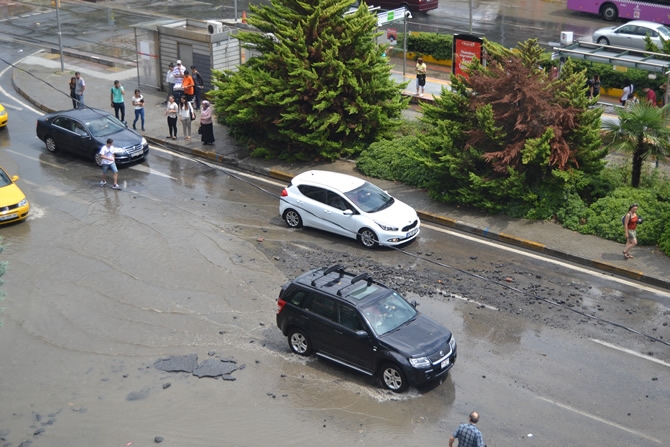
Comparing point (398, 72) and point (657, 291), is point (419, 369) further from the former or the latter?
point (398, 72)

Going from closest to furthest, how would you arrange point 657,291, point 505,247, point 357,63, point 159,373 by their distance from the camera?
1. point 159,373
2. point 657,291
3. point 505,247
4. point 357,63

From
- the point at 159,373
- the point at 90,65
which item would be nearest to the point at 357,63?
the point at 159,373

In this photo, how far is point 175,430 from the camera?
14.4 meters

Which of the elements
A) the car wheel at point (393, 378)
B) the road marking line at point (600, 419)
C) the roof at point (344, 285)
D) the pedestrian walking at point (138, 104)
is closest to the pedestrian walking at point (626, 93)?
the pedestrian walking at point (138, 104)

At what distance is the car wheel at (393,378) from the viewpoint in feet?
49.4

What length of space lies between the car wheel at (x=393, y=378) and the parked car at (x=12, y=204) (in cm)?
1131

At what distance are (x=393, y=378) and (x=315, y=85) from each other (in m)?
12.3

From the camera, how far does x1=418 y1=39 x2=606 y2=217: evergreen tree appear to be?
22.1m

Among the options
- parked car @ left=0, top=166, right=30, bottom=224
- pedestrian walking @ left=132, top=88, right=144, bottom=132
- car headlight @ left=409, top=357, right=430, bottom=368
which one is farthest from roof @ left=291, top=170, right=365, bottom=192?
pedestrian walking @ left=132, top=88, right=144, bottom=132

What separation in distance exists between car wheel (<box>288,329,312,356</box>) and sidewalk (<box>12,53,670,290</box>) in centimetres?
741

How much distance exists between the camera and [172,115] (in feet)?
92.0

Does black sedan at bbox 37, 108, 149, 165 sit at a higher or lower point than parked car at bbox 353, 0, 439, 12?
lower

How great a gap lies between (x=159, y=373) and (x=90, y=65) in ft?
78.7

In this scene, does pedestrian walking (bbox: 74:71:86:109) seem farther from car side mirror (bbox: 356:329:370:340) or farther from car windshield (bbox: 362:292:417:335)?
car side mirror (bbox: 356:329:370:340)
